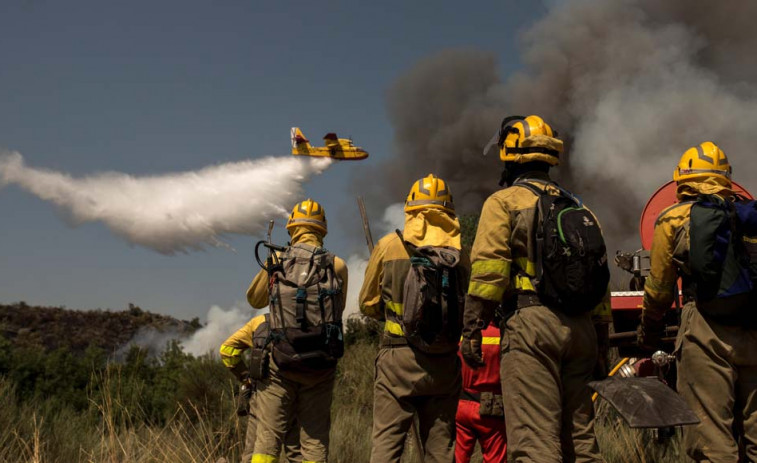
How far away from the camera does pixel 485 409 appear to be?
4.87 metres

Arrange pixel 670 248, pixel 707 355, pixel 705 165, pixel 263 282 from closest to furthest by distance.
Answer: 1. pixel 707 355
2. pixel 670 248
3. pixel 705 165
4. pixel 263 282

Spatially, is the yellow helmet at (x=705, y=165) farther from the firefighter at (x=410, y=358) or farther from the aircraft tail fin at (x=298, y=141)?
the aircraft tail fin at (x=298, y=141)

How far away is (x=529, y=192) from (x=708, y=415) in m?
1.50

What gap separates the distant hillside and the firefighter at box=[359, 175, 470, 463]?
44.1 meters

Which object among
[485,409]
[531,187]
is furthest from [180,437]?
[531,187]

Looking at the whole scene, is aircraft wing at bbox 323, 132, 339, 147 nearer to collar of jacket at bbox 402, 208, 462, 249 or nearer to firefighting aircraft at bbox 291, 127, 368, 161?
firefighting aircraft at bbox 291, 127, 368, 161

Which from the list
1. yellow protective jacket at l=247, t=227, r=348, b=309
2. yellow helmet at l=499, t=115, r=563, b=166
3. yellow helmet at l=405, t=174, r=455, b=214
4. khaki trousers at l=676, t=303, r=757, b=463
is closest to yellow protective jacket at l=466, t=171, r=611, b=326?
yellow helmet at l=499, t=115, r=563, b=166

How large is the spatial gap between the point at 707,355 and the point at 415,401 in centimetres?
175

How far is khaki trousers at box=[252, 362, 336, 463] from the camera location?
18.5 ft

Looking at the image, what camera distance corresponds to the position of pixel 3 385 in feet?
27.5

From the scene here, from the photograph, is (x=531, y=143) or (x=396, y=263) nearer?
(x=531, y=143)

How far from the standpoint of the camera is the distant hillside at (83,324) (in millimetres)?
48406

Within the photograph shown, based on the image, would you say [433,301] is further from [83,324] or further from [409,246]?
[83,324]

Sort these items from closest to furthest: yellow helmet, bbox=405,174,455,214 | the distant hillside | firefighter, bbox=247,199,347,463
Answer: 1. yellow helmet, bbox=405,174,455,214
2. firefighter, bbox=247,199,347,463
3. the distant hillside
